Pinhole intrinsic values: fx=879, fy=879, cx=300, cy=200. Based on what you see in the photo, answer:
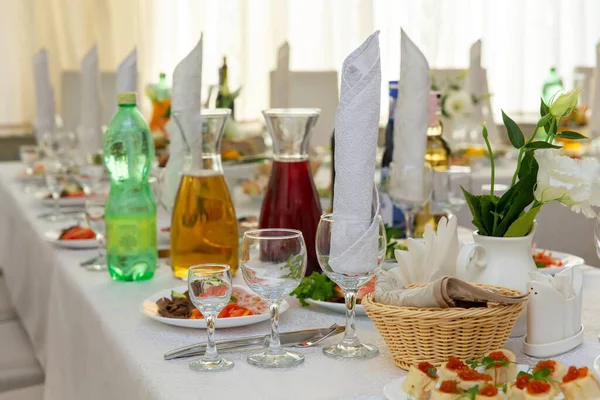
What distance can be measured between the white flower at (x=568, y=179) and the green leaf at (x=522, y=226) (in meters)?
0.05

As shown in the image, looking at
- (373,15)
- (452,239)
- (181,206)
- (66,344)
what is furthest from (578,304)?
(373,15)

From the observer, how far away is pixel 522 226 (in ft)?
3.69

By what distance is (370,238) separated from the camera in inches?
42.3

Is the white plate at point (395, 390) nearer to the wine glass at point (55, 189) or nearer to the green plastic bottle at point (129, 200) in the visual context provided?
the green plastic bottle at point (129, 200)

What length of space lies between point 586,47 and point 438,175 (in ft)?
15.2

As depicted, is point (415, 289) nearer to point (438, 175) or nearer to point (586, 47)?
point (438, 175)

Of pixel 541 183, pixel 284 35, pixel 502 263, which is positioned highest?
pixel 284 35

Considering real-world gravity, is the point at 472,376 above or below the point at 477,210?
below

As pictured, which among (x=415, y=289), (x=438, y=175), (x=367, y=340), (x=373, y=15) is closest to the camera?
(x=415, y=289)

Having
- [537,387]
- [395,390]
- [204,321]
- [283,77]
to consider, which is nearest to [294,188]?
[204,321]

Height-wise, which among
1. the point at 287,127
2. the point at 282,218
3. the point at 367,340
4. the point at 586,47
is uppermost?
the point at 586,47

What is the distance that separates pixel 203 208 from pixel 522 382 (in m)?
0.76

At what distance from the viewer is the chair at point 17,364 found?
1.79 metres

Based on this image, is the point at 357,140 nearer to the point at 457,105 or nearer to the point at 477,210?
the point at 477,210
